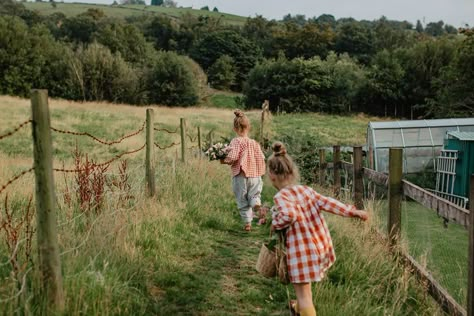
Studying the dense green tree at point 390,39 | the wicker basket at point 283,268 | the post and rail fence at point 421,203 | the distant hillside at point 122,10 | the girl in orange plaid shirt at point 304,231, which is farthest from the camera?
the distant hillside at point 122,10

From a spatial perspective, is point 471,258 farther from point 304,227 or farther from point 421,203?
point 421,203

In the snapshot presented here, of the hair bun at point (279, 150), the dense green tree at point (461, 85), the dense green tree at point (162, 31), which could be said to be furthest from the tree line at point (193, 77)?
the hair bun at point (279, 150)

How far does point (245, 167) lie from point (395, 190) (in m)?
→ 2.85

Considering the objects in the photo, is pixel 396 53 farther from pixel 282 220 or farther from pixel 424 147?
pixel 282 220

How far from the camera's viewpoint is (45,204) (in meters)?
3.57

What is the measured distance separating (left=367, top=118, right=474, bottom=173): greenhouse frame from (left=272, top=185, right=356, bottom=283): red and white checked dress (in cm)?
1589

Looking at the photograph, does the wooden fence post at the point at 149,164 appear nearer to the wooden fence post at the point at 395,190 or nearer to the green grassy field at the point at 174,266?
the green grassy field at the point at 174,266

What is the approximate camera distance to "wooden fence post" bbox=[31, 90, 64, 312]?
11.6 ft

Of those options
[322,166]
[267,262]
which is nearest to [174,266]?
[267,262]

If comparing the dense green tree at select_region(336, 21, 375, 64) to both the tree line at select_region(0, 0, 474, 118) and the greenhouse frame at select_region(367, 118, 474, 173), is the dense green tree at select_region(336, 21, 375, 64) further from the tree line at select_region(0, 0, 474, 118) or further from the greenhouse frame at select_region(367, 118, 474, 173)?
the greenhouse frame at select_region(367, 118, 474, 173)

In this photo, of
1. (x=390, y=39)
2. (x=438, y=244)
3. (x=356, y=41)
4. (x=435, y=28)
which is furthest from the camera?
(x=435, y=28)

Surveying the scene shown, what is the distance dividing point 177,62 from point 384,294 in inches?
2252

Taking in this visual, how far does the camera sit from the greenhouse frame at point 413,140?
19422mm

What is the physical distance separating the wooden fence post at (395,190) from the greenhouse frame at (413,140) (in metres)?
14.0
